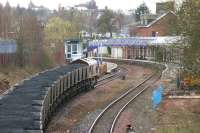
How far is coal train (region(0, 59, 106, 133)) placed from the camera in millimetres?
16109

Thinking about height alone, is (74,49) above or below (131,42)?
above

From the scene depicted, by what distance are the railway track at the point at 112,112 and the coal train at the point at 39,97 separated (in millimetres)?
2482

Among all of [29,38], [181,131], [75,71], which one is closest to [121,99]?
[75,71]

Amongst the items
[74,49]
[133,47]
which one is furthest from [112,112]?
[133,47]

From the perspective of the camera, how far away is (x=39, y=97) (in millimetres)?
20922

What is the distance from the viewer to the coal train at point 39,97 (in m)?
16.1

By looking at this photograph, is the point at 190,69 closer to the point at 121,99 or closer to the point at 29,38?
the point at 121,99

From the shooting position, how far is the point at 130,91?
37188 millimetres

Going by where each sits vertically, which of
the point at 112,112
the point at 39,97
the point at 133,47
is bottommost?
the point at 112,112

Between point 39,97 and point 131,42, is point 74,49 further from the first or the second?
point 39,97

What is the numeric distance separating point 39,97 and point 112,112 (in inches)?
314

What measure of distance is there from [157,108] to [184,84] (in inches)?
207

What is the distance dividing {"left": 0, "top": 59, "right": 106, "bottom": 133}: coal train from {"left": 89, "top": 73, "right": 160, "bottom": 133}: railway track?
248 cm

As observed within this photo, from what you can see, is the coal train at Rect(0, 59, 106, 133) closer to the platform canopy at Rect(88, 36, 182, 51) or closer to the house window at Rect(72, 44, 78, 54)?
the house window at Rect(72, 44, 78, 54)
